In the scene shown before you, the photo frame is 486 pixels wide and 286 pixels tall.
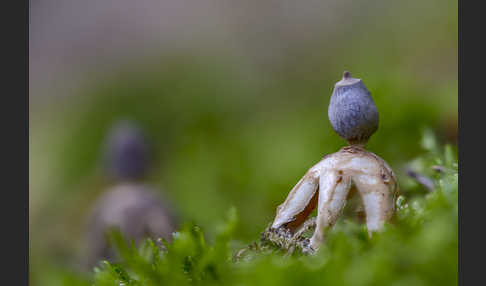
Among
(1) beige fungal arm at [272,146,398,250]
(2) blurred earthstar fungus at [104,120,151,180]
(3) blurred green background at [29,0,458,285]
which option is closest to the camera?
(1) beige fungal arm at [272,146,398,250]

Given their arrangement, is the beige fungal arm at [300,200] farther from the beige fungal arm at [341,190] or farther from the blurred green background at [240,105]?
the blurred green background at [240,105]

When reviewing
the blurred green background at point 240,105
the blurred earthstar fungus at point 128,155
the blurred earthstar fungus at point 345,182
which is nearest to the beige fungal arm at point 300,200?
the blurred earthstar fungus at point 345,182

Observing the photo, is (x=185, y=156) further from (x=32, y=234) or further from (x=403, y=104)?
(x=403, y=104)

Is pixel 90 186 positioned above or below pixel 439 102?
below

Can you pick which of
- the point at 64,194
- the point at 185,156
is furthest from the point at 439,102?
the point at 64,194

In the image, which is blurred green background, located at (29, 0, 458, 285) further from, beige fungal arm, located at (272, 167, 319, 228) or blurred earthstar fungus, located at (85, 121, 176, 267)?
beige fungal arm, located at (272, 167, 319, 228)

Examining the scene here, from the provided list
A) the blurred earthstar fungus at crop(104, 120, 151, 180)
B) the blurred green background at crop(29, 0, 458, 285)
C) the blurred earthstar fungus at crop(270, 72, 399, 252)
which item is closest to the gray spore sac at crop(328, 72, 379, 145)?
the blurred earthstar fungus at crop(270, 72, 399, 252)
